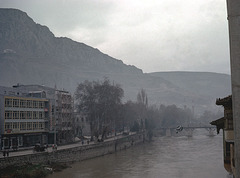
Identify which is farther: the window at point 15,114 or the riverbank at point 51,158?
the window at point 15,114

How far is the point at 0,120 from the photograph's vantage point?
56.2m

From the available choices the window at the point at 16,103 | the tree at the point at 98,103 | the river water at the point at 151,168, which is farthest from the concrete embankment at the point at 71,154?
the window at the point at 16,103

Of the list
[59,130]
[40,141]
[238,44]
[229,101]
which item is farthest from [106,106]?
[238,44]

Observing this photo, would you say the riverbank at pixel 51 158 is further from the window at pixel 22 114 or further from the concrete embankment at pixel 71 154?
the window at pixel 22 114

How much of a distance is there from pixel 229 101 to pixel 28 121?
51.2 meters

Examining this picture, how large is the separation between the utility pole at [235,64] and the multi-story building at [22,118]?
50025 mm

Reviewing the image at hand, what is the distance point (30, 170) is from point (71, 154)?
46.6ft

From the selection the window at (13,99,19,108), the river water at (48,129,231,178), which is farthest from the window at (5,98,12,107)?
the river water at (48,129,231,178)

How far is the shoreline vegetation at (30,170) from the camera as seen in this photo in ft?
136

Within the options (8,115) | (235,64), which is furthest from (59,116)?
(235,64)

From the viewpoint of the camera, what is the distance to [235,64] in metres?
12.7

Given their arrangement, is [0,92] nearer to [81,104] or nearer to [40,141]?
[40,141]

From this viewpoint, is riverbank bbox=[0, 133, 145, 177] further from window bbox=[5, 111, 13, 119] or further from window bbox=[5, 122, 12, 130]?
window bbox=[5, 111, 13, 119]

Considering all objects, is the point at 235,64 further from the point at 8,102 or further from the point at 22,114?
the point at 22,114
